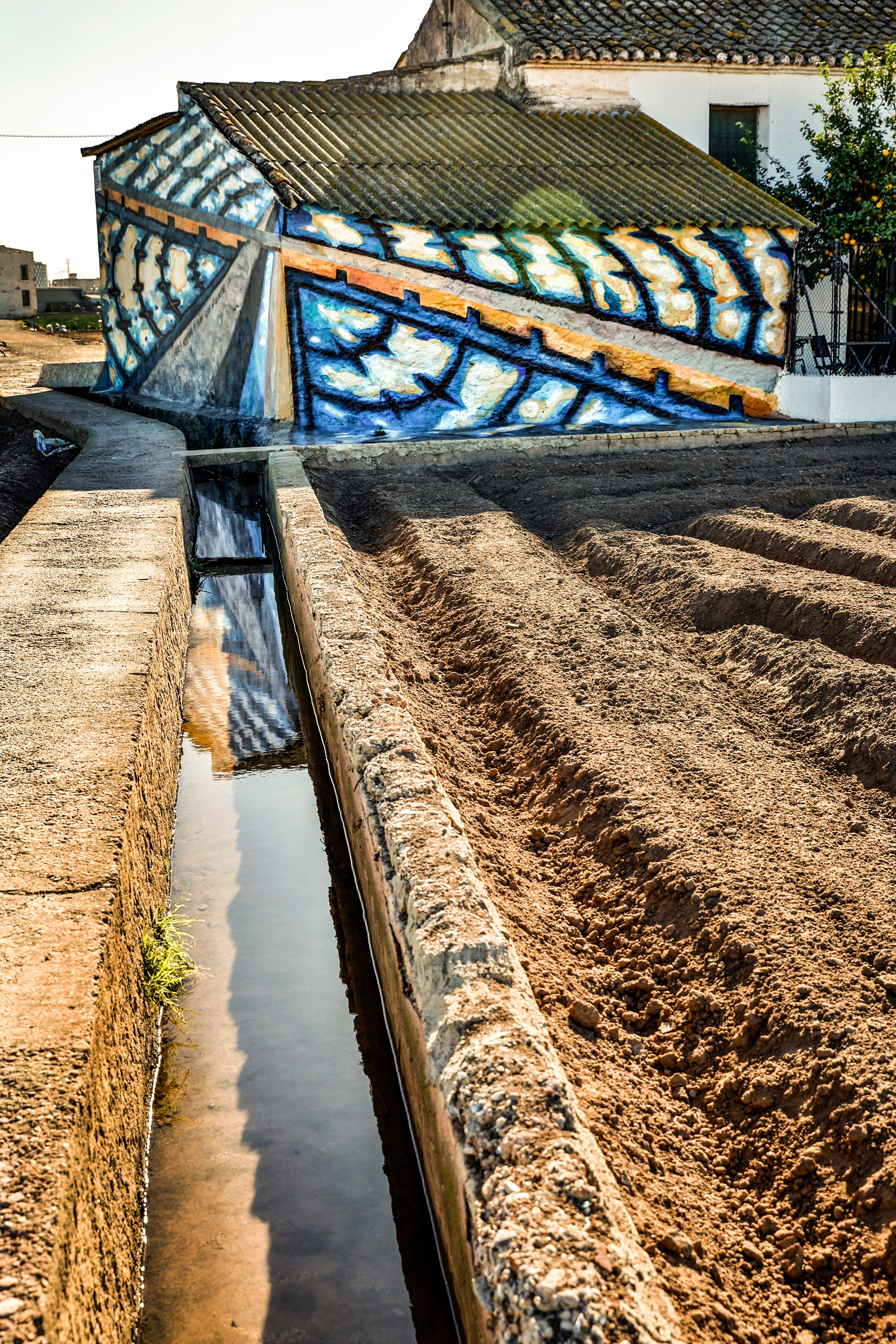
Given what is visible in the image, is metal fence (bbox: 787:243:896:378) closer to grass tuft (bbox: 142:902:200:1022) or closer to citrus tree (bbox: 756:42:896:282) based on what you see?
citrus tree (bbox: 756:42:896:282)

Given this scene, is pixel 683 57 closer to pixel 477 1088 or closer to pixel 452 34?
pixel 452 34

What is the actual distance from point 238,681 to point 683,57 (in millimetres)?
14059

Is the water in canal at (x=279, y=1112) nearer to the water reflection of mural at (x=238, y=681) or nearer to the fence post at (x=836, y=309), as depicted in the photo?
the water reflection of mural at (x=238, y=681)

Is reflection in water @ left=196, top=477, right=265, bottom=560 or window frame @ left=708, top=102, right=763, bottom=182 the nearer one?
reflection in water @ left=196, top=477, right=265, bottom=560

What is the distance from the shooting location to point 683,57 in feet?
53.1

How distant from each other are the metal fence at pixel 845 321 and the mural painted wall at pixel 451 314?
0.75m

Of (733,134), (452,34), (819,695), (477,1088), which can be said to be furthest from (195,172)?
(477,1088)

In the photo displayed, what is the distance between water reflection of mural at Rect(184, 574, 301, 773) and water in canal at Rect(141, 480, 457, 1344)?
328 mm

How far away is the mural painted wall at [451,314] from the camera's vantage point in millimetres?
13016

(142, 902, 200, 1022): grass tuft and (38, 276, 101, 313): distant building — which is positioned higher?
(38, 276, 101, 313): distant building

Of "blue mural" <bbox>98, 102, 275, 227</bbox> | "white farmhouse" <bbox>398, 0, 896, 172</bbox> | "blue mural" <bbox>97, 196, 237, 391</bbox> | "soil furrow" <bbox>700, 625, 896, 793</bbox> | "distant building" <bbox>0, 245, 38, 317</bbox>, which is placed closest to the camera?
"soil furrow" <bbox>700, 625, 896, 793</bbox>

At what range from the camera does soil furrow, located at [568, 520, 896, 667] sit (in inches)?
215

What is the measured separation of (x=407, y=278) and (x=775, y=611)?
873cm

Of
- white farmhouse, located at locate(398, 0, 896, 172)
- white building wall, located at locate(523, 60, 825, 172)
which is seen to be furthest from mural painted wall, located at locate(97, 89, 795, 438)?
white farmhouse, located at locate(398, 0, 896, 172)
